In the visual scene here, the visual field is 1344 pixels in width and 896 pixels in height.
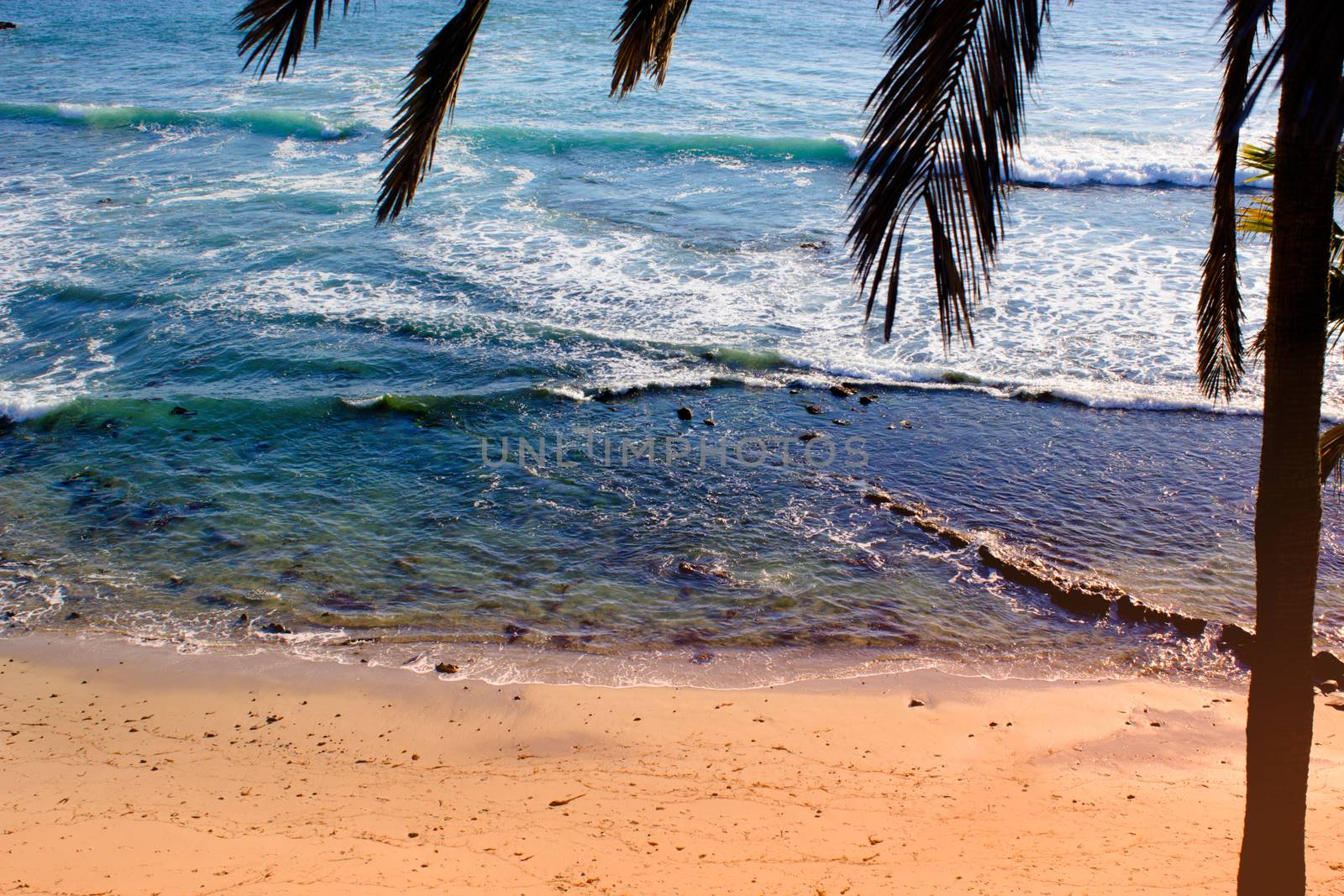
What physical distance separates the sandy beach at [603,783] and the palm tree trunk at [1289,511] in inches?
70.3

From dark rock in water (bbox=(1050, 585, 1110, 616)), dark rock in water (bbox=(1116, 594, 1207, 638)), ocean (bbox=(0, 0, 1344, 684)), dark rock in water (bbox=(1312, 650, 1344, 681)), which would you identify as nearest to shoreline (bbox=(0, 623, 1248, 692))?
ocean (bbox=(0, 0, 1344, 684))

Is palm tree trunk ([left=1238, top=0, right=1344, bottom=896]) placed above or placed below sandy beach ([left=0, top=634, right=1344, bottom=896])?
above

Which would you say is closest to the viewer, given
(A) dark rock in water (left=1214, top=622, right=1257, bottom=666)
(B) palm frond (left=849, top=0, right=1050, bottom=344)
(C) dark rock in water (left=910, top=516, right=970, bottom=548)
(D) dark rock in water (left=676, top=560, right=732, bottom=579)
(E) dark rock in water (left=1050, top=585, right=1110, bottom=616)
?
(B) palm frond (left=849, top=0, right=1050, bottom=344)

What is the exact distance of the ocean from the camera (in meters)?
8.48

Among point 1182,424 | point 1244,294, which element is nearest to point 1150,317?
point 1244,294

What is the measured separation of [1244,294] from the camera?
14.4 m

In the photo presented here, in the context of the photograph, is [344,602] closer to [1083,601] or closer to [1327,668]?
[1083,601]

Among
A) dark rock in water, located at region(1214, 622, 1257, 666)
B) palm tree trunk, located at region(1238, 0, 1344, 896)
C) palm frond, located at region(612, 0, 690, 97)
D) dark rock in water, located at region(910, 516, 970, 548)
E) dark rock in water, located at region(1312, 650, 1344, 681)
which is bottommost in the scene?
dark rock in water, located at region(1214, 622, 1257, 666)

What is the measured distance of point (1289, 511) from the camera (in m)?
3.46

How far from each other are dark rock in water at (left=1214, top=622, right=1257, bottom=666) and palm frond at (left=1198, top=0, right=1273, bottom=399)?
3140mm

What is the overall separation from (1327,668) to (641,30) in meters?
6.51

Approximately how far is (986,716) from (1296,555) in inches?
157

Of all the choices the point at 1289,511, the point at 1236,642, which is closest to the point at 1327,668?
the point at 1236,642

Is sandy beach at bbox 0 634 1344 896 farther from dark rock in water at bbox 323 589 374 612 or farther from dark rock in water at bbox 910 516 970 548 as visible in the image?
dark rock in water at bbox 910 516 970 548
